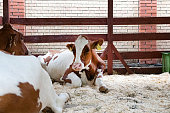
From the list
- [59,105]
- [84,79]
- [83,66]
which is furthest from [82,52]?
[59,105]

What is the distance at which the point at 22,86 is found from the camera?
1.57 metres

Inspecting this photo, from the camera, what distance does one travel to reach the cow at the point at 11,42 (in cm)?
314

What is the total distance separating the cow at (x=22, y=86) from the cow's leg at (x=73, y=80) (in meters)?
1.84

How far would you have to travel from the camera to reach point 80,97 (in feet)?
10.5

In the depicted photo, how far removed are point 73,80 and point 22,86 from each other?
247 centimetres

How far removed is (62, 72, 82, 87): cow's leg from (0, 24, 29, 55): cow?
99cm

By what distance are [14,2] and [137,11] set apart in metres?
4.11

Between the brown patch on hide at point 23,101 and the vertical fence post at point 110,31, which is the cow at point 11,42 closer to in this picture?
the brown patch on hide at point 23,101

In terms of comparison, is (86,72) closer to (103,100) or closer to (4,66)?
(103,100)

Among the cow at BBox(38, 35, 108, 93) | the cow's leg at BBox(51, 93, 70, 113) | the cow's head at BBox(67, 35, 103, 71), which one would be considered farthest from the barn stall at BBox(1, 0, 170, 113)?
the cow's head at BBox(67, 35, 103, 71)

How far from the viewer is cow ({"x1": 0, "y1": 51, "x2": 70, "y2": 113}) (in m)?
1.41

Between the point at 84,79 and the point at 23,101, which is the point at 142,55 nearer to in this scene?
the point at 84,79

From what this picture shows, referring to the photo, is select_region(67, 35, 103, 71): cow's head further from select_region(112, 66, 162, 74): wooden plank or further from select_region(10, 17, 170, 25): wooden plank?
select_region(112, 66, 162, 74): wooden plank

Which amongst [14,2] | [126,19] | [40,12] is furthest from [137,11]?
[14,2]
